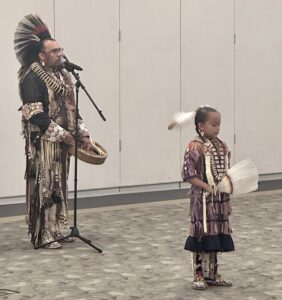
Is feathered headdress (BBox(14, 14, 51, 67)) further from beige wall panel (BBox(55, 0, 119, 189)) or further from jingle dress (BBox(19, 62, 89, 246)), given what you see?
beige wall panel (BBox(55, 0, 119, 189))

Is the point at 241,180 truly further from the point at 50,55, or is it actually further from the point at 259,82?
the point at 259,82

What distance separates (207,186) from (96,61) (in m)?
4.10

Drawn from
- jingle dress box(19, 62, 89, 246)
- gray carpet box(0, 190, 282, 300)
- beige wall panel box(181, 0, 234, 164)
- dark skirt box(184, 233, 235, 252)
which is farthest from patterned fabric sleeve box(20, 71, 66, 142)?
beige wall panel box(181, 0, 234, 164)

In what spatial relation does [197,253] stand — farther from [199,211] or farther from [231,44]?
[231,44]

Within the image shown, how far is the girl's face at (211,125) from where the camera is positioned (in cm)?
459

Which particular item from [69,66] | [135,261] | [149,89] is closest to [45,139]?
[69,66]

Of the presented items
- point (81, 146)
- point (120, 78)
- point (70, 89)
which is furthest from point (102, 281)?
point (120, 78)

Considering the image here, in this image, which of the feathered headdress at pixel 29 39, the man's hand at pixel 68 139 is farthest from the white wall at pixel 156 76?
the man's hand at pixel 68 139

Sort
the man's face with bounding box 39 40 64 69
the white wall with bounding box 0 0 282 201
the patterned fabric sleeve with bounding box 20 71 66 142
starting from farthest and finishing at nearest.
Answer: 1. the white wall with bounding box 0 0 282 201
2. the man's face with bounding box 39 40 64 69
3. the patterned fabric sleeve with bounding box 20 71 66 142

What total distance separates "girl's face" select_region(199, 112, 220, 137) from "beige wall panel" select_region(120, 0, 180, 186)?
407 centimetres

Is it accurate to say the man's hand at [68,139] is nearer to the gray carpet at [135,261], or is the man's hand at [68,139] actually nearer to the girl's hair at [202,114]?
the gray carpet at [135,261]

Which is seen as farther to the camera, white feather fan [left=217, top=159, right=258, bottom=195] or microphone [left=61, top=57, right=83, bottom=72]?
microphone [left=61, top=57, right=83, bottom=72]

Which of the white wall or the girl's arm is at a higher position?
the white wall

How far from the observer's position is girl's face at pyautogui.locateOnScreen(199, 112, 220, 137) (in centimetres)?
459
